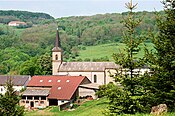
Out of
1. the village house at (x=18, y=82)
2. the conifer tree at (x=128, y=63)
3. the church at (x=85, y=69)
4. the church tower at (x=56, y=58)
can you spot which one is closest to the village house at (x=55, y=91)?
the church at (x=85, y=69)

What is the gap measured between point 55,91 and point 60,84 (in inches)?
95.4

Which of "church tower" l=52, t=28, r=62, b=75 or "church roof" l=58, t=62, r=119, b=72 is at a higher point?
"church tower" l=52, t=28, r=62, b=75

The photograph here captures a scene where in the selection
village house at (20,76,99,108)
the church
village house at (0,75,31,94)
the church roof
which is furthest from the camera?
village house at (0,75,31,94)

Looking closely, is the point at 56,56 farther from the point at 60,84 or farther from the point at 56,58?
the point at 60,84

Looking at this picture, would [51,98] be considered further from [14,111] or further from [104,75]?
[14,111]

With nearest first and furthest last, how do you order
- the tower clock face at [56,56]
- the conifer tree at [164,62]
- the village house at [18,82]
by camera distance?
the conifer tree at [164,62], the tower clock face at [56,56], the village house at [18,82]

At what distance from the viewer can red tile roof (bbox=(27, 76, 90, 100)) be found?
62.9 metres

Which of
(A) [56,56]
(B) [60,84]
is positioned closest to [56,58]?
(A) [56,56]

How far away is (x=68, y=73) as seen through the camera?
7856 centimetres

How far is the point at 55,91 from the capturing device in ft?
212

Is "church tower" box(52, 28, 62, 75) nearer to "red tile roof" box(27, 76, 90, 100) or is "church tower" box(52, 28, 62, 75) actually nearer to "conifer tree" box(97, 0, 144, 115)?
"red tile roof" box(27, 76, 90, 100)

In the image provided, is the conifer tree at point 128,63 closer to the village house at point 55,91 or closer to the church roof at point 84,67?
the village house at point 55,91

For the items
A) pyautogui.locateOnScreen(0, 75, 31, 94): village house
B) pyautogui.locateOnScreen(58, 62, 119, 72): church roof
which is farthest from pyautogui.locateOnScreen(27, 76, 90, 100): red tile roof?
pyautogui.locateOnScreen(0, 75, 31, 94): village house

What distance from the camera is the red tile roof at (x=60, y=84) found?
6291cm
